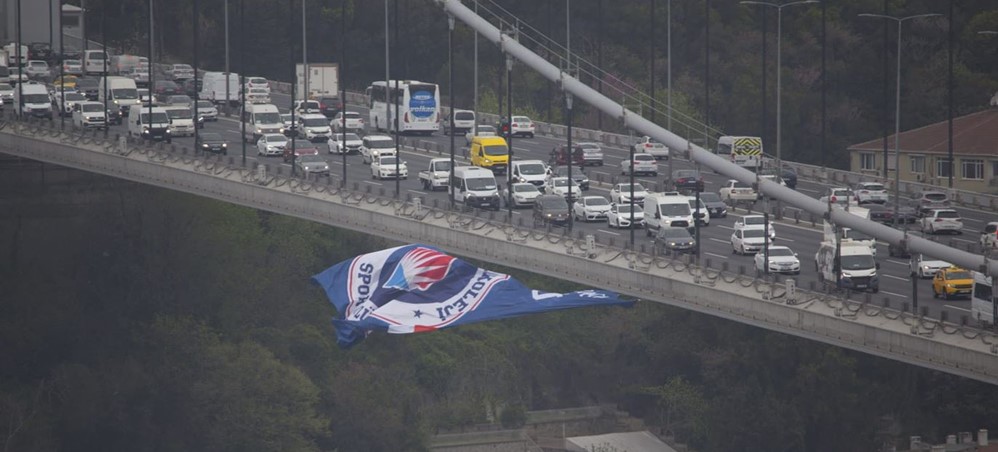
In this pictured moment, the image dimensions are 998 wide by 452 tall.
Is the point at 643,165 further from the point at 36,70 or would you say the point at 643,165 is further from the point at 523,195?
the point at 36,70

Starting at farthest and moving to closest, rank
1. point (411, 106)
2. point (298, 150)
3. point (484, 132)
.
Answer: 1. point (484, 132)
2. point (411, 106)
3. point (298, 150)

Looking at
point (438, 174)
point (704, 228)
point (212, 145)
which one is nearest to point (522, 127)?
point (212, 145)

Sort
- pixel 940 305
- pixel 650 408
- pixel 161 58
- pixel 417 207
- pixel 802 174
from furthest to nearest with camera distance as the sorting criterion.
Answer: pixel 161 58 → pixel 650 408 → pixel 802 174 → pixel 417 207 → pixel 940 305

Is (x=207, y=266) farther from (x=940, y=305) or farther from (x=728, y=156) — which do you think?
(x=940, y=305)

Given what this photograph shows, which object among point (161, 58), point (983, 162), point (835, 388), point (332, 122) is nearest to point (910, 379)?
point (835, 388)

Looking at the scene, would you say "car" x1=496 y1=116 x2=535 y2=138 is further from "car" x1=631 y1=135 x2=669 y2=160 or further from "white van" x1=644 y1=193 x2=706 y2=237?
"white van" x1=644 y1=193 x2=706 y2=237

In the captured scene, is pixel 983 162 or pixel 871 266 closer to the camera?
pixel 871 266
